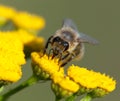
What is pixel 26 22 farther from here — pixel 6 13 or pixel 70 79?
pixel 70 79

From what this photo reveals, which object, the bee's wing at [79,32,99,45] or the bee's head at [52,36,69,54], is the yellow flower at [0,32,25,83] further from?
the bee's wing at [79,32,99,45]

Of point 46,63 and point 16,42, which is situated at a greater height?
point 16,42

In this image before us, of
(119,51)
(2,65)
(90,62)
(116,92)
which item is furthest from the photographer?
(119,51)

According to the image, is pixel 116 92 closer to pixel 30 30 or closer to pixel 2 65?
pixel 30 30

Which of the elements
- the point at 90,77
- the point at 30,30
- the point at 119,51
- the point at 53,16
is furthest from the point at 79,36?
the point at 53,16

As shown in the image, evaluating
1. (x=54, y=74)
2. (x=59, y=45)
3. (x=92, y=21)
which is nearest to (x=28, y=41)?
(x=59, y=45)

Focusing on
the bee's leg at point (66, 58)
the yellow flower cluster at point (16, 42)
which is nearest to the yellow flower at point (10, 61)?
the yellow flower cluster at point (16, 42)

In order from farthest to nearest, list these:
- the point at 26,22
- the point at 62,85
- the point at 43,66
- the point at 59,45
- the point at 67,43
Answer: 1. the point at 26,22
2. the point at 67,43
3. the point at 59,45
4. the point at 43,66
5. the point at 62,85
